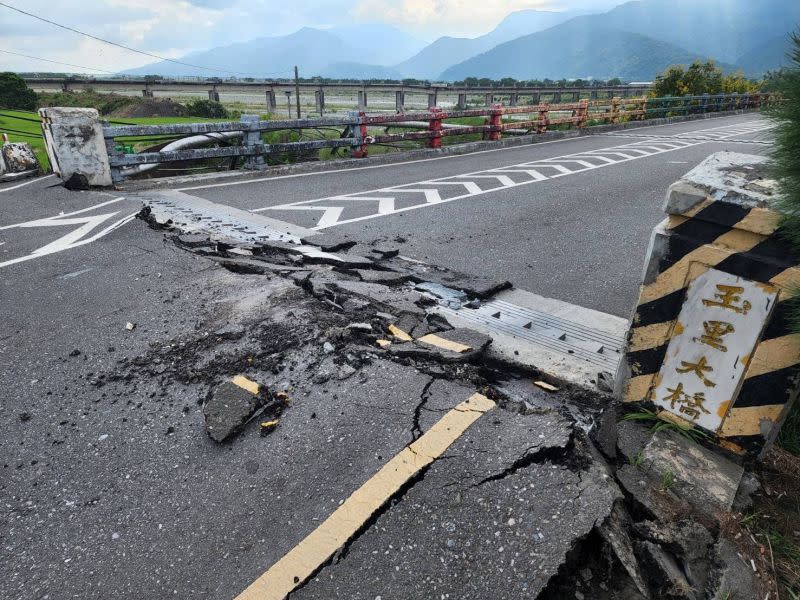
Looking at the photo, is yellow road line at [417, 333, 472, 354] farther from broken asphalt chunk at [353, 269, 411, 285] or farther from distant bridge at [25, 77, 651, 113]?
distant bridge at [25, 77, 651, 113]

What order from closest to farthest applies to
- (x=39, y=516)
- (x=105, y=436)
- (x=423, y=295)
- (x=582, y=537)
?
(x=582, y=537), (x=39, y=516), (x=105, y=436), (x=423, y=295)

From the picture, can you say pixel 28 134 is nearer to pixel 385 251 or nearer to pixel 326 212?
pixel 326 212

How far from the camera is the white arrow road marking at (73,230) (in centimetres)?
554

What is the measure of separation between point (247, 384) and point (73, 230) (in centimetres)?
471

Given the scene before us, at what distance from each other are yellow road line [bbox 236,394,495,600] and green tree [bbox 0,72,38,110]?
4184 cm

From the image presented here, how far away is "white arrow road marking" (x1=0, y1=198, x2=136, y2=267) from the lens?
554 centimetres

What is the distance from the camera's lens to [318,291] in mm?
4289

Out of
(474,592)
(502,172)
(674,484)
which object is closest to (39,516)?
(474,592)

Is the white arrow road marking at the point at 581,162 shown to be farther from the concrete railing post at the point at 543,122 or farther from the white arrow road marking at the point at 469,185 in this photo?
the concrete railing post at the point at 543,122

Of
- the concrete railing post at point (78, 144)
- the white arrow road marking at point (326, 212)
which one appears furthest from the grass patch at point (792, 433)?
the concrete railing post at point (78, 144)

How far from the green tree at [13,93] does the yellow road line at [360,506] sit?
41.8 metres

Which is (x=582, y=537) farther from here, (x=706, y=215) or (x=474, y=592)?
(x=706, y=215)

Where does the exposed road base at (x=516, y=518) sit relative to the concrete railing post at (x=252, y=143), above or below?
below

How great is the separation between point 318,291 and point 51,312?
215 centimetres
